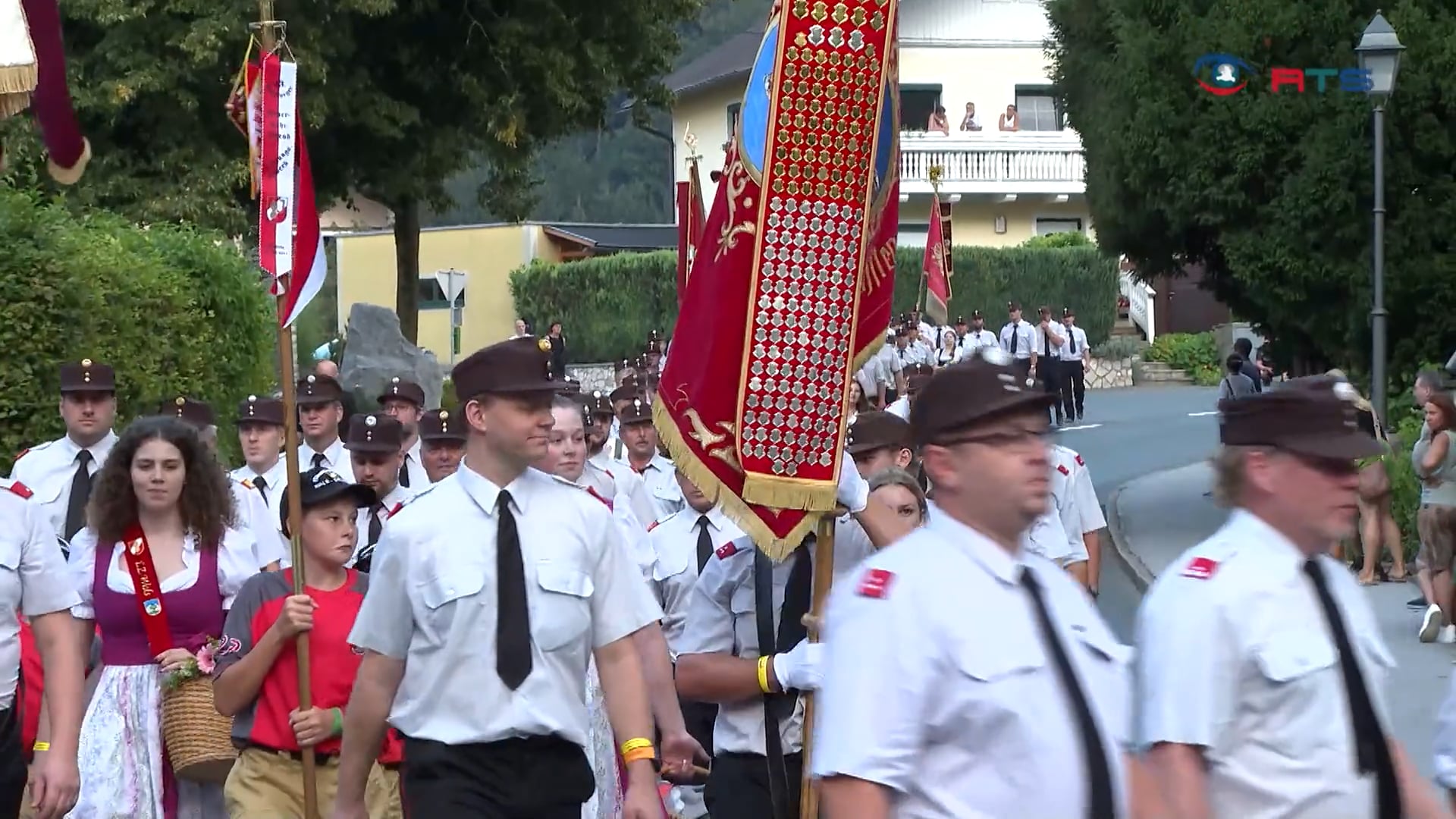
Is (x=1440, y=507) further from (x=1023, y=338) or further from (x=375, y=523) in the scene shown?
(x=1023, y=338)

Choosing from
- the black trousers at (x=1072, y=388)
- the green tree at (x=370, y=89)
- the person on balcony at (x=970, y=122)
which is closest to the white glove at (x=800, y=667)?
the green tree at (x=370, y=89)

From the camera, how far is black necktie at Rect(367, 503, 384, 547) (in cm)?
920

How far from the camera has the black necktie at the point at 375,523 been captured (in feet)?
30.2

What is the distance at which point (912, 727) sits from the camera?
3750mm

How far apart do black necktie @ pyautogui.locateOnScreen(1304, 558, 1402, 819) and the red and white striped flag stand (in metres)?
5.64

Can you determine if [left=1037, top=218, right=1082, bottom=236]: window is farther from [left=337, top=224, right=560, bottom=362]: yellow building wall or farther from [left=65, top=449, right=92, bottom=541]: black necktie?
[left=65, top=449, right=92, bottom=541]: black necktie

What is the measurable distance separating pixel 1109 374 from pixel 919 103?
15.6 metres

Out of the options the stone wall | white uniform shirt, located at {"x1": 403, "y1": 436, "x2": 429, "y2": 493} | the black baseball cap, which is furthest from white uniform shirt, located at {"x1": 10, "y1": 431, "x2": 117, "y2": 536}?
the stone wall

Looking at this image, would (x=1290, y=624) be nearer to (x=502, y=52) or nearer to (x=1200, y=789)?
(x=1200, y=789)

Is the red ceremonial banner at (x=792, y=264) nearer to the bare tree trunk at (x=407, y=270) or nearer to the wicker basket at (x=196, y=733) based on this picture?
the wicker basket at (x=196, y=733)

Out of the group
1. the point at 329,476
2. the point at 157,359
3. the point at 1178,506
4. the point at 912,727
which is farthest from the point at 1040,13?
the point at 912,727

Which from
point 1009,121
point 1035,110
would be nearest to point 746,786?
point 1009,121

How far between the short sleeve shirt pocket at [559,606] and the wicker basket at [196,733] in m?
2.54

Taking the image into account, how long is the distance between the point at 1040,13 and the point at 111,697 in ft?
183
